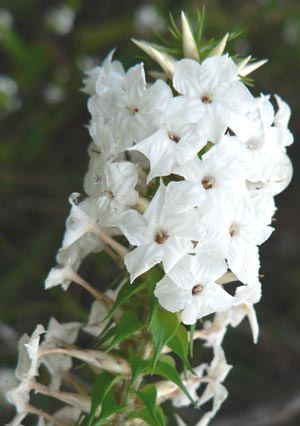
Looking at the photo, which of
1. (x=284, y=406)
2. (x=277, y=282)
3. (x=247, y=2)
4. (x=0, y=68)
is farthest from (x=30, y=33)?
(x=284, y=406)

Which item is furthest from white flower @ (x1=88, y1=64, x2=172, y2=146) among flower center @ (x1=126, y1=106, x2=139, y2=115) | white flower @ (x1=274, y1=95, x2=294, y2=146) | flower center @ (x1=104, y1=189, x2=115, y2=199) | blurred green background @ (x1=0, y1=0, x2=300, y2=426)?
blurred green background @ (x1=0, y1=0, x2=300, y2=426)

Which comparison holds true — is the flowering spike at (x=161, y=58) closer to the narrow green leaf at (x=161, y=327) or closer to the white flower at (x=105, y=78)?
the white flower at (x=105, y=78)

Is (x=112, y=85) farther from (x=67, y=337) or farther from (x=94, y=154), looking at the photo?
(x=67, y=337)

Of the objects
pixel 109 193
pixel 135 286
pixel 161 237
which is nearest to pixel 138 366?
pixel 135 286

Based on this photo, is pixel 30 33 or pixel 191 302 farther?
pixel 30 33

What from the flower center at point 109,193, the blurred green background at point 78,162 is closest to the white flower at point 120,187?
the flower center at point 109,193

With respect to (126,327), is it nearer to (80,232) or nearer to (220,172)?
(80,232)
